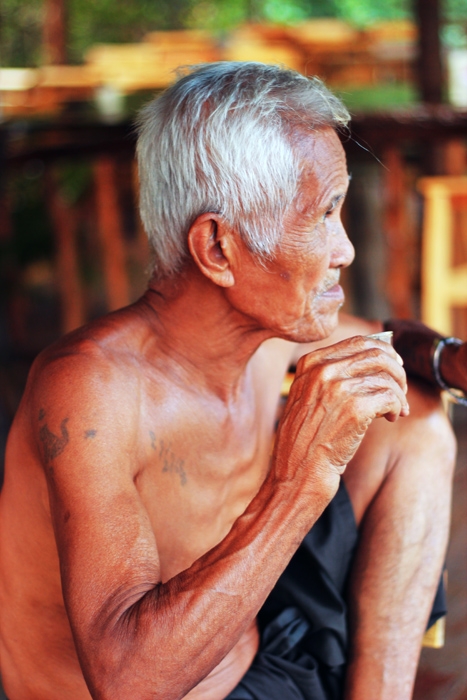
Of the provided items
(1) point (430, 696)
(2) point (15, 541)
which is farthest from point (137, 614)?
(1) point (430, 696)

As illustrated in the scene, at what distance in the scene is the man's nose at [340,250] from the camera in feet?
5.45

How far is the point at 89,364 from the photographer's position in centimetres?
153

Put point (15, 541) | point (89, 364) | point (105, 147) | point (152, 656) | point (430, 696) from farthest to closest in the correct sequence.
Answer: point (105, 147), point (430, 696), point (15, 541), point (89, 364), point (152, 656)

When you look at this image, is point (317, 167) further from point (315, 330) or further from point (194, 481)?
point (194, 481)

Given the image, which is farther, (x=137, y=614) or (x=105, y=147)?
(x=105, y=147)

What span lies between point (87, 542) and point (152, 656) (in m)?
0.21

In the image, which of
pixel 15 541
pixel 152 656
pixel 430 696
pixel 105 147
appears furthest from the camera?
pixel 105 147

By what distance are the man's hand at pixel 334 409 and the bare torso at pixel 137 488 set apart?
333 mm

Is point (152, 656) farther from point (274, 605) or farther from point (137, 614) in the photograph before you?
point (274, 605)

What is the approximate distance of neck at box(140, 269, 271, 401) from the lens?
1.70m

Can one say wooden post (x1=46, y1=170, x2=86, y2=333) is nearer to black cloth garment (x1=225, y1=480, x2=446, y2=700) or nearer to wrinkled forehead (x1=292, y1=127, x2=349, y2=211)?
black cloth garment (x1=225, y1=480, x2=446, y2=700)

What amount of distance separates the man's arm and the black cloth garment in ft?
1.86

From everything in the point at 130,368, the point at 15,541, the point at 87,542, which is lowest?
the point at 15,541

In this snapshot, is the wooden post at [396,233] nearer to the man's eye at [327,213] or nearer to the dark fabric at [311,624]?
the dark fabric at [311,624]
